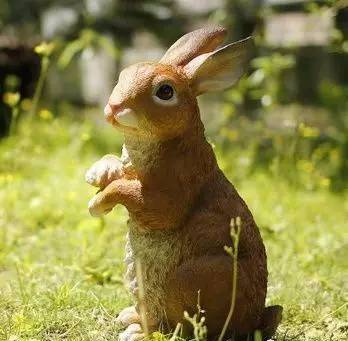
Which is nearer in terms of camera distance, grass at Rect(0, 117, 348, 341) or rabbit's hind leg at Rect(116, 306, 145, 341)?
rabbit's hind leg at Rect(116, 306, 145, 341)

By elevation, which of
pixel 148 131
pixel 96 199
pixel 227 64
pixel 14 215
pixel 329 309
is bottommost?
pixel 329 309

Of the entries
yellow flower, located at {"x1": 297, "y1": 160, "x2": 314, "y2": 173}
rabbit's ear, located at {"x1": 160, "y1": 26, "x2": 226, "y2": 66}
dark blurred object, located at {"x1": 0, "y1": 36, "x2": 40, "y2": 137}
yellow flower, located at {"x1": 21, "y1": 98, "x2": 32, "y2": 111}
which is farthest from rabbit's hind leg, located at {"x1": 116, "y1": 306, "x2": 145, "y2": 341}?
dark blurred object, located at {"x1": 0, "y1": 36, "x2": 40, "y2": 137}

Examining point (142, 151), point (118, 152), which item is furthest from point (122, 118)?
point (118, 152)

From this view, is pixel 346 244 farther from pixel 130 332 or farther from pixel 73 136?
pixel 73 136

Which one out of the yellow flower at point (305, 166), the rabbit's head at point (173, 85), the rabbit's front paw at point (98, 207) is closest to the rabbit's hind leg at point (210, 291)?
the rabbit's front paw at point (98, 207)

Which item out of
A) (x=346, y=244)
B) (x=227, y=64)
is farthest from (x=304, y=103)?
(x=227, y=64)

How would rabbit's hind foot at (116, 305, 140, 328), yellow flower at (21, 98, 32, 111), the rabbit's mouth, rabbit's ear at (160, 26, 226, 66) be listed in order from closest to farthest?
the rabbit's mouth, rabbit's ear at (160, 26, 226, 66), rabbit's hind foot at (116, 305, 140, 328), yellow flower at (21, 98, 32, 111)

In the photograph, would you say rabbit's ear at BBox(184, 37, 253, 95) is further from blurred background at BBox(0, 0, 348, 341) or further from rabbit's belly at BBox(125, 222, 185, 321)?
blurred background at BBox(0, 0, 348, 341)
